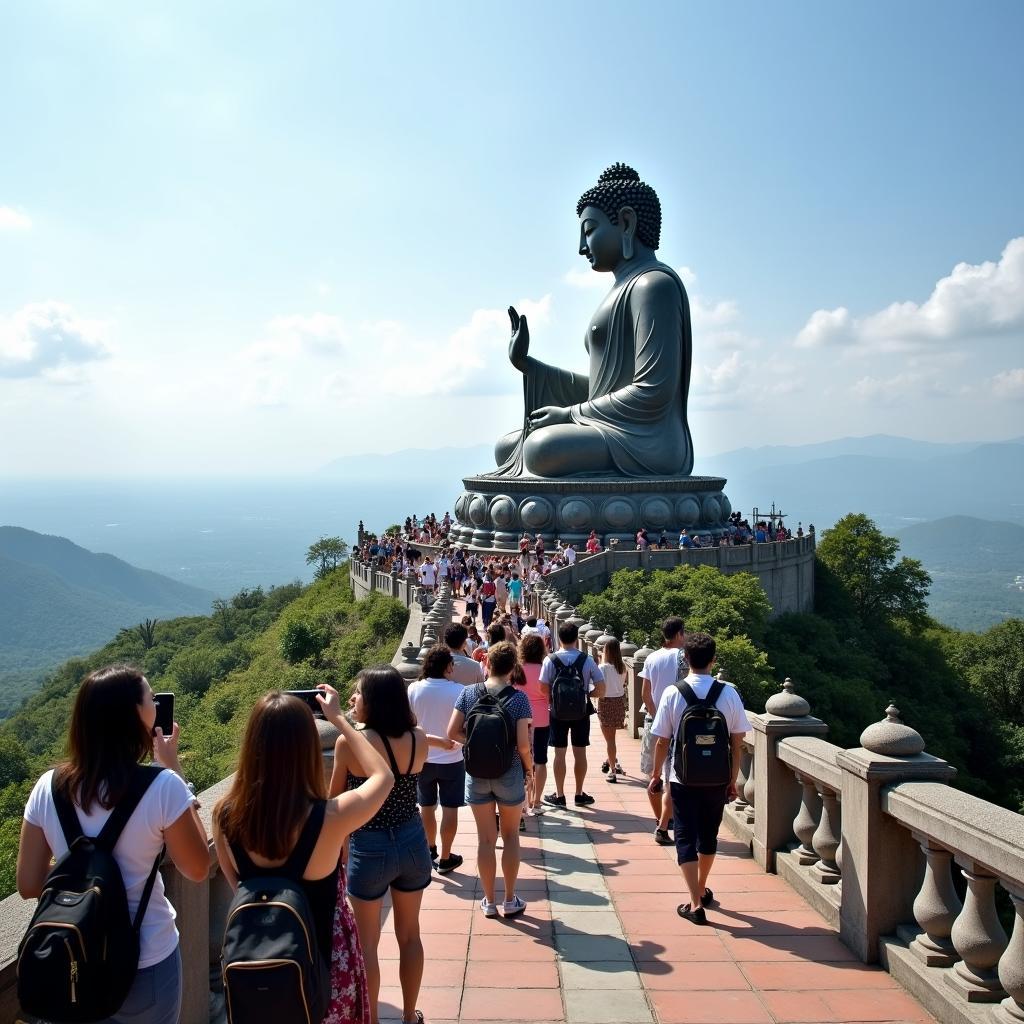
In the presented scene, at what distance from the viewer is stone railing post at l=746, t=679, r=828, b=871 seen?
5824mm

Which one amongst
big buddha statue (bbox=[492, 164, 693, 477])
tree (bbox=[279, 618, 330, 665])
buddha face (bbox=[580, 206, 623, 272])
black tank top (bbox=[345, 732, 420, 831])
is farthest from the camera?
buddha face (bbox=[580, 206, 623, 272])

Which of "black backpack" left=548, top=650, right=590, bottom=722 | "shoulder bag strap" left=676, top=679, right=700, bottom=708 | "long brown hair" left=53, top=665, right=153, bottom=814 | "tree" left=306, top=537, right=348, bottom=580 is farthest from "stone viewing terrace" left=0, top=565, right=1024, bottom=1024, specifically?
"tree" left=306, top=537, right=348, bottom=580

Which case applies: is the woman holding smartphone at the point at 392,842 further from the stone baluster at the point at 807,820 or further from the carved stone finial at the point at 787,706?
the carved stone finial at the point at 787,706

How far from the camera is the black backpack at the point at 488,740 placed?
5195 millimetres

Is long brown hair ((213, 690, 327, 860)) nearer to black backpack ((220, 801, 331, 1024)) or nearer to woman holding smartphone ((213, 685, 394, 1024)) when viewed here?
woman holding smartphone ((213, 685, 394, 1024))

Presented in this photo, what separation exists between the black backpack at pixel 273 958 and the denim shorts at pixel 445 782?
2.91m

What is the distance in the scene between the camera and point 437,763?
5.73 meters

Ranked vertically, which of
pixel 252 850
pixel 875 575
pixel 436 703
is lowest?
pixel 252 850

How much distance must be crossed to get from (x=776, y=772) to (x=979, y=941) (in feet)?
6.66

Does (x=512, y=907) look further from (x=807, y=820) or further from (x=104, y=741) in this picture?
(x=104, y=741)

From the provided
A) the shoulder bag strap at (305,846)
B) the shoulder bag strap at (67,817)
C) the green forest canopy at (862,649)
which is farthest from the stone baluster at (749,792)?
the green forest canopy at (862,649)

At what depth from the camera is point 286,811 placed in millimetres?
2846

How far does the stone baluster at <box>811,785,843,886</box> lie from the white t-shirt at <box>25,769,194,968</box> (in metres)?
3.54

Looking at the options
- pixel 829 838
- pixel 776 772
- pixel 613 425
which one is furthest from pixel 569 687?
pixel 613 425
